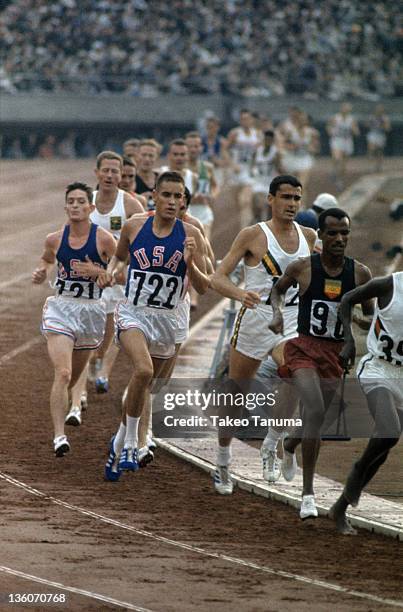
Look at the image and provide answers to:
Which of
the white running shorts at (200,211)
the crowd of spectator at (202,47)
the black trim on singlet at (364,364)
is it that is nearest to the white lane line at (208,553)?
the black trim on singlet at (364,364)

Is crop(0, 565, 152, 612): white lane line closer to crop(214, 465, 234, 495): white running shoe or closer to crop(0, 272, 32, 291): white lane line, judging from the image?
crop(214, 465, 234, 495): white running shoe

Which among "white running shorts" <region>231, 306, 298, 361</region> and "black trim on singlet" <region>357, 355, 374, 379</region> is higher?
"white running shorts" <region>231, 306, 298, 361</region>

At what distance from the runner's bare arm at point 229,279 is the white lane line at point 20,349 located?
630 cm

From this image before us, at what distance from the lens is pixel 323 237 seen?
961 cm

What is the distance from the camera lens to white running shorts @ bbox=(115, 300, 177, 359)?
34.7 ft

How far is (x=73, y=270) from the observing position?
1147cm

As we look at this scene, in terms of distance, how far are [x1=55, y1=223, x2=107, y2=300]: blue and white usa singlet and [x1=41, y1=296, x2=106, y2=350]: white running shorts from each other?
60 mm

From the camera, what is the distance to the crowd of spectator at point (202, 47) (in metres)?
47.1

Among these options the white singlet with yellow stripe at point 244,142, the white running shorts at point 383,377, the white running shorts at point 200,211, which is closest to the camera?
the white running shorts at point 383,377

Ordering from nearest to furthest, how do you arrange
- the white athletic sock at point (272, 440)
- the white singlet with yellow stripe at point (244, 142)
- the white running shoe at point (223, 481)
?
the white running shoe at point (223, 481) < the white athletic sock at point (272, 440) < the white singlet with yellow stripe at point (244, 142)

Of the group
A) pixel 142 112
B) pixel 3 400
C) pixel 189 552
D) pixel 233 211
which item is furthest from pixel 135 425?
pixel 142 112

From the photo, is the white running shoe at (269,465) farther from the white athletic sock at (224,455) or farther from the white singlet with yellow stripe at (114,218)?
the white singlet with yellow stripe at (114,218)

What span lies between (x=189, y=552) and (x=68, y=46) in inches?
1584

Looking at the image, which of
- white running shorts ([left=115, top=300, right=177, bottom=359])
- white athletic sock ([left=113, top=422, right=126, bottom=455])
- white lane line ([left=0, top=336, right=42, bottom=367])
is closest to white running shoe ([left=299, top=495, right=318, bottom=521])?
white athletic sock ([left=113, top=422, right=126, bottom=455])
